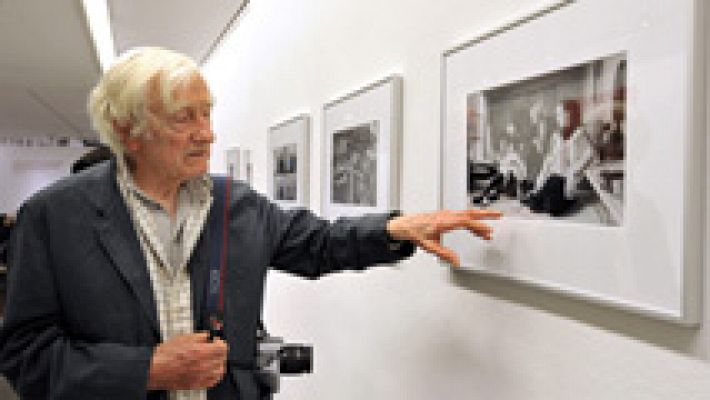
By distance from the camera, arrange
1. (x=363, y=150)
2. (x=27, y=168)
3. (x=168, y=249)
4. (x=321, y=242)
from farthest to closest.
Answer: (x=27, y=168) < (x=363, y=150) < (x=321, y=242) < (x=168, y=249)

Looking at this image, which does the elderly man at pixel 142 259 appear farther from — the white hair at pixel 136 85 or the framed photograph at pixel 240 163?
the framed photograph at pixel 240 163

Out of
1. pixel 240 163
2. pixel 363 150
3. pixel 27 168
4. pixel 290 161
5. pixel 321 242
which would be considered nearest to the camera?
pixel 321 242

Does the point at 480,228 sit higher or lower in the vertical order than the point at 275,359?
higher

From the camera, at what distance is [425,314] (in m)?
1.34

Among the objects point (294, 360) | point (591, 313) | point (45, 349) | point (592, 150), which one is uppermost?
point (592, 150)

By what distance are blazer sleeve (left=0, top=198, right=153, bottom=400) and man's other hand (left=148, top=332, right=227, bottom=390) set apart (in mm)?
23

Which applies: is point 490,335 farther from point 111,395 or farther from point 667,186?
point 111,395

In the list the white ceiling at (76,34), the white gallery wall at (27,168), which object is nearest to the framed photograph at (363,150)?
the white ceiling at (76,34)

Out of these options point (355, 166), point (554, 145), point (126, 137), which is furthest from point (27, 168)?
point (554, 145)

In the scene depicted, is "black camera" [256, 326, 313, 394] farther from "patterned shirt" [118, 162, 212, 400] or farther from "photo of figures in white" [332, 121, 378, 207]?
"photo of figures in white" [332, 121, 378, 207]

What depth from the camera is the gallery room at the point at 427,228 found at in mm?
739

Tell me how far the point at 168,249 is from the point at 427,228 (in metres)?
0.52

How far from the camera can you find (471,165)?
1128 millimetres

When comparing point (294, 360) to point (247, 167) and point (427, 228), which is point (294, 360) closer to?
point (427, 228)
